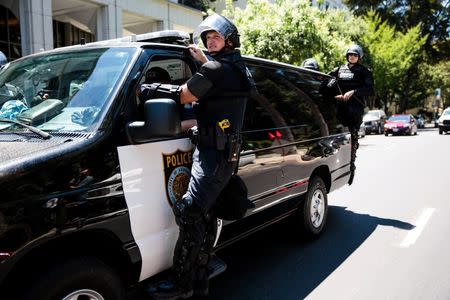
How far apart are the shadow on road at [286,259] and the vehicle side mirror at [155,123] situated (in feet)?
5.91

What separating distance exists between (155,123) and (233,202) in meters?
0.92

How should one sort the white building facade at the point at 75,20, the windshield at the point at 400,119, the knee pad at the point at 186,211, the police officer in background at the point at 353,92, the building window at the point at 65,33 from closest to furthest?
the knee pad at the point at 186,211 → the police officer in background at the point at 353,92 → the white building facade at the point at 75,20 → the building window at the point at 65,33 → the windshield at the point at 400,119

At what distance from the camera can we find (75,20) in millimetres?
17297

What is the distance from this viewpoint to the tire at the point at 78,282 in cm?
222

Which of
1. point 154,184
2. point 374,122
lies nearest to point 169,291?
point 154,184

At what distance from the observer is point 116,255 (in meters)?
2.73

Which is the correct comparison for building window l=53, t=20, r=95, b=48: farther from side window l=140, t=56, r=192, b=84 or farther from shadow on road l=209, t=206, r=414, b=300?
side window l=140, t=56, r=192, b=84

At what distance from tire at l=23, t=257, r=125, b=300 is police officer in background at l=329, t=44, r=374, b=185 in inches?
169

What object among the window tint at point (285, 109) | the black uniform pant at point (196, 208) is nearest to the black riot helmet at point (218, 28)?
the black uniform pant at point (196, 208)

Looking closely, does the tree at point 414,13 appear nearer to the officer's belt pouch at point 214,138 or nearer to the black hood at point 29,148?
the officer's belt pouch at point 214,138

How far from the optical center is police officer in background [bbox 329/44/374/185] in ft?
20.2

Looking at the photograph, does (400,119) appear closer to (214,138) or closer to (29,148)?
(214,138)

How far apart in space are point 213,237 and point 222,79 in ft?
3.76

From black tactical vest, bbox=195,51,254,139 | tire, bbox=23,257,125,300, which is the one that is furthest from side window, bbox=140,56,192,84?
tire, bbox=23,257,125,300
